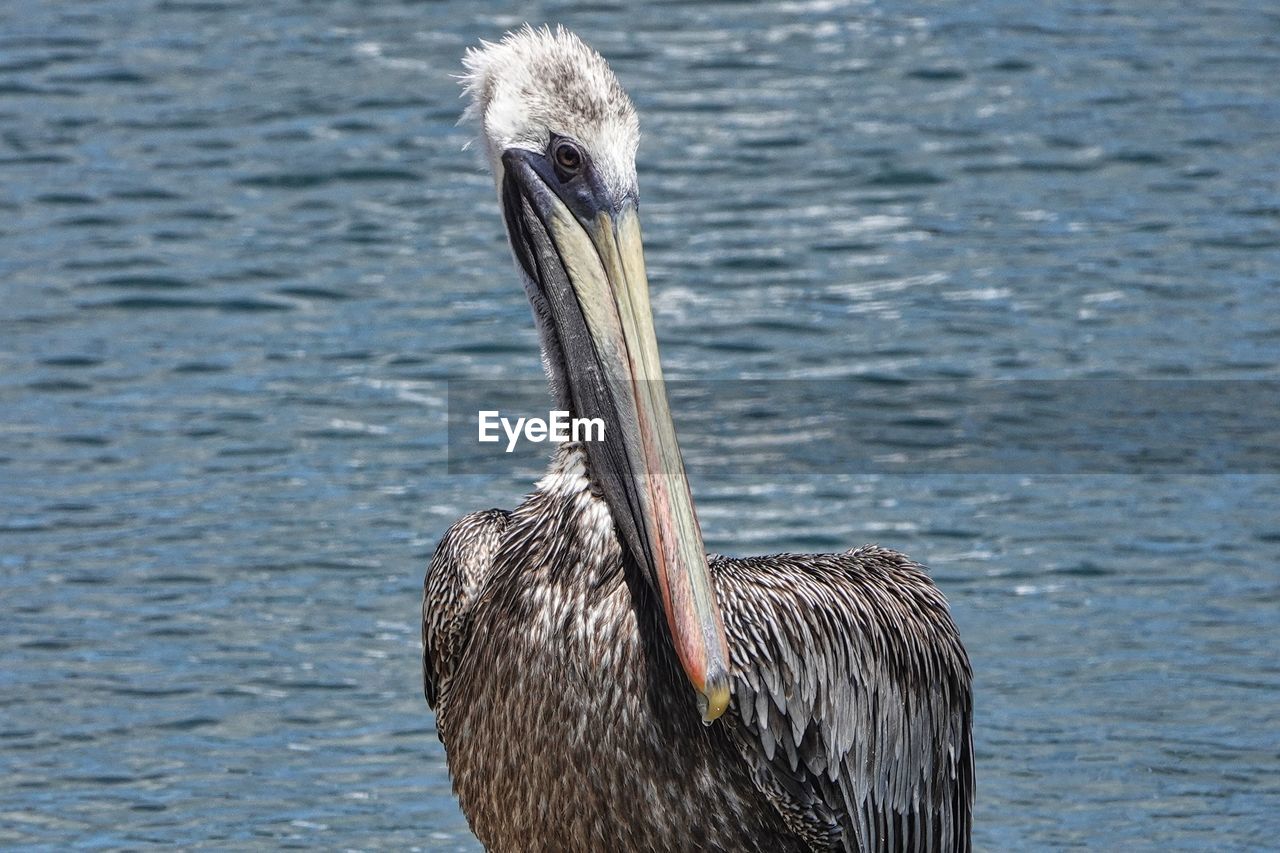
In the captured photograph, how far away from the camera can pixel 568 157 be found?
4.69 meters

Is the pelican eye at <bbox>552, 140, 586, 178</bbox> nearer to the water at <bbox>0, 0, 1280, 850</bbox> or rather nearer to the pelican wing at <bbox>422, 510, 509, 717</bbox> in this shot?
the pelican wing at <bbox>422, 510, 509, 717</bbox>

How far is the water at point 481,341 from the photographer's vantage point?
6.92 m

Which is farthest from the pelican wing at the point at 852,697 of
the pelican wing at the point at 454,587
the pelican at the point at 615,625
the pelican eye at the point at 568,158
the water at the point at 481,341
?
the water at the point at 481,341

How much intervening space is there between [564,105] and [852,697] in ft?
5.08

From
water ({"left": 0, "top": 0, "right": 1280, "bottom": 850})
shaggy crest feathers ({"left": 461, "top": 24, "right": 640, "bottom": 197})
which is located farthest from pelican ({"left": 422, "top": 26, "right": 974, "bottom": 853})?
water ({"left": 0, "top": 0, "right": 1280, "bottom": 850})

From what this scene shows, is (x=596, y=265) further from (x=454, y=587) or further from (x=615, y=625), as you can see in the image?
(x=454, y=587)

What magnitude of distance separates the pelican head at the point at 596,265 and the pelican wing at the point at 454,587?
599mm

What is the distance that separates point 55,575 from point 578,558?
3886 millimetres

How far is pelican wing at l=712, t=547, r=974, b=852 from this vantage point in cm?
480

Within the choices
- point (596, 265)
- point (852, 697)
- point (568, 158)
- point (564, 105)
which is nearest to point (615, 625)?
point (852, 697)

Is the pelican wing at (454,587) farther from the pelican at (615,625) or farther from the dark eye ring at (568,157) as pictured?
the dark eye ring at (568,157)

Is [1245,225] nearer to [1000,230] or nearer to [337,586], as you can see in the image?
[1000,230]

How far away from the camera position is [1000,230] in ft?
36.8

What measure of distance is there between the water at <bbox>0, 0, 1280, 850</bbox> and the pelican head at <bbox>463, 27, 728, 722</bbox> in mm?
2130
